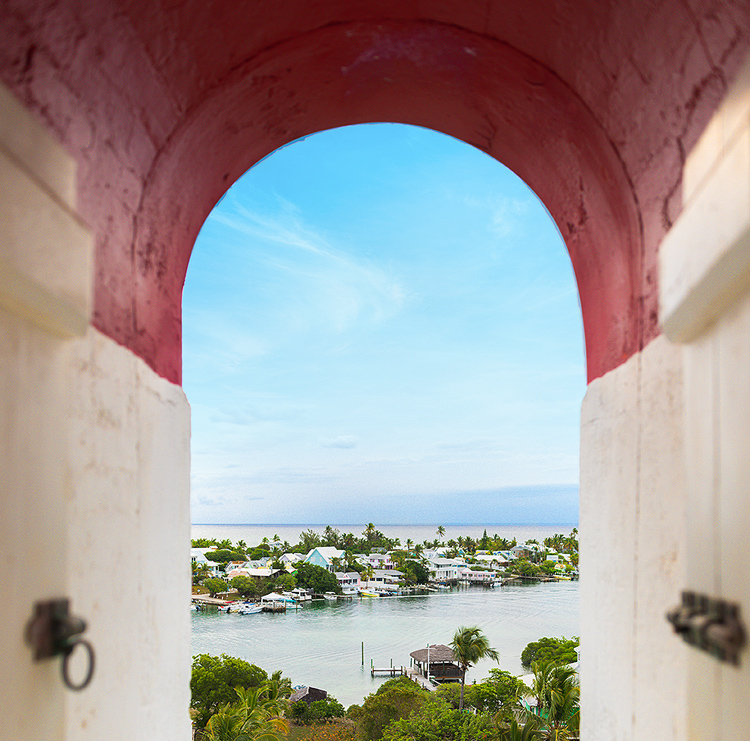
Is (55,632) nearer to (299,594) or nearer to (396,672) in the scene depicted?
(396,672)

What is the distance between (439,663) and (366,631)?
1341 cm

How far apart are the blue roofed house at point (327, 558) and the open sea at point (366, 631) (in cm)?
568

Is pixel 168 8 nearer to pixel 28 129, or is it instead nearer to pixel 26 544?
pixel 28 129

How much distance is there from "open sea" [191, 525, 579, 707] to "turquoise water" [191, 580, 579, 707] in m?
0.07

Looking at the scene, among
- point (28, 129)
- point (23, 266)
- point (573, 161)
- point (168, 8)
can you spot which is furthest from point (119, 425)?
point (573, 161)

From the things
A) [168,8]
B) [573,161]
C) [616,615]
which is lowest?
[616,615]

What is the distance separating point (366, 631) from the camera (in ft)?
152

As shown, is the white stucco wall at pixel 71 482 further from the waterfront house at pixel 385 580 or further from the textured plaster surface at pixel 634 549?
the waterfront house at pixel 385 580

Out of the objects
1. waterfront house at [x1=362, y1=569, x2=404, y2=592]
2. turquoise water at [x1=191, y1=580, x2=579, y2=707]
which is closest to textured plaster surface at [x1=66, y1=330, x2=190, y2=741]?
turquoise water at [x1=191, y1=580, x2=579, y2=707]

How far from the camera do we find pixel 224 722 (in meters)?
15.5

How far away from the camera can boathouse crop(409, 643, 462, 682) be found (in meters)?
33.7

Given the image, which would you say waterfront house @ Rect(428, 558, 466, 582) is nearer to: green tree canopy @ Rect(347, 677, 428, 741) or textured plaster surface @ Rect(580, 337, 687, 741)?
green tree canopy @ Rect(347, 677, 428, 741)

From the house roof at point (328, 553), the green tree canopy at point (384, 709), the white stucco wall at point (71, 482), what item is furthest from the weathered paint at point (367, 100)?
the house roof at point (328, 553)

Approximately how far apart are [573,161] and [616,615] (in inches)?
56.9
